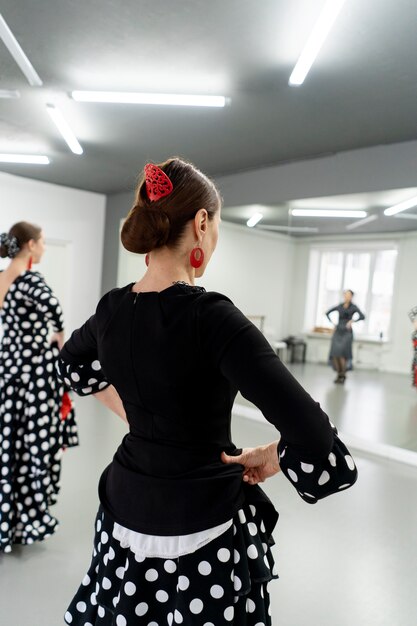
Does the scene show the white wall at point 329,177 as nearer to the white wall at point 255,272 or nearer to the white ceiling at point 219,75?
the white ceiling at point 219,75

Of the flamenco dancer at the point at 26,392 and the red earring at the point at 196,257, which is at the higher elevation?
the red earring at the point at 196,257

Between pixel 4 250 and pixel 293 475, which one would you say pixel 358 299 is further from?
pixel 293 475

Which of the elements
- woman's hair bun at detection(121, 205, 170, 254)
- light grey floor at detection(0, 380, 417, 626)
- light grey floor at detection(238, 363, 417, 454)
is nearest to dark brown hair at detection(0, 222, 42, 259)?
light grey floor at detection(0, 380, 417, 626)

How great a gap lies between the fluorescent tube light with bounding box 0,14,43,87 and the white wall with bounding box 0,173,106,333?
3.20 meters

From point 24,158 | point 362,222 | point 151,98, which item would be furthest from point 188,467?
point 24,158

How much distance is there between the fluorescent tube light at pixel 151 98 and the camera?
3.41m

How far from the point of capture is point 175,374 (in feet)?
2.57

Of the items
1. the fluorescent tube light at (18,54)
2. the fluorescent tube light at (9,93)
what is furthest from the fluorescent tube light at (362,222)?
the fluorescent tube light at (9,93)

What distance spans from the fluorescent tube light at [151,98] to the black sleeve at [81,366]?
287 centimetres

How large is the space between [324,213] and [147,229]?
170 inches

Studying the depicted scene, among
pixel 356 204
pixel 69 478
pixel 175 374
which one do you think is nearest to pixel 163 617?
pixel 175 374

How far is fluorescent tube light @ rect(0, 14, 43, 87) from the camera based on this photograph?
2686 millimetres

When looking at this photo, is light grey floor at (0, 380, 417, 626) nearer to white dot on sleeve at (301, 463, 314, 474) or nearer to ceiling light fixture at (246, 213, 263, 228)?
white dot on sleeve at (301, 463, 314, 474)

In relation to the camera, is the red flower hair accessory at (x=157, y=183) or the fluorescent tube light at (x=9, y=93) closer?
the red flower hair accessory at (x=157, y=183)
